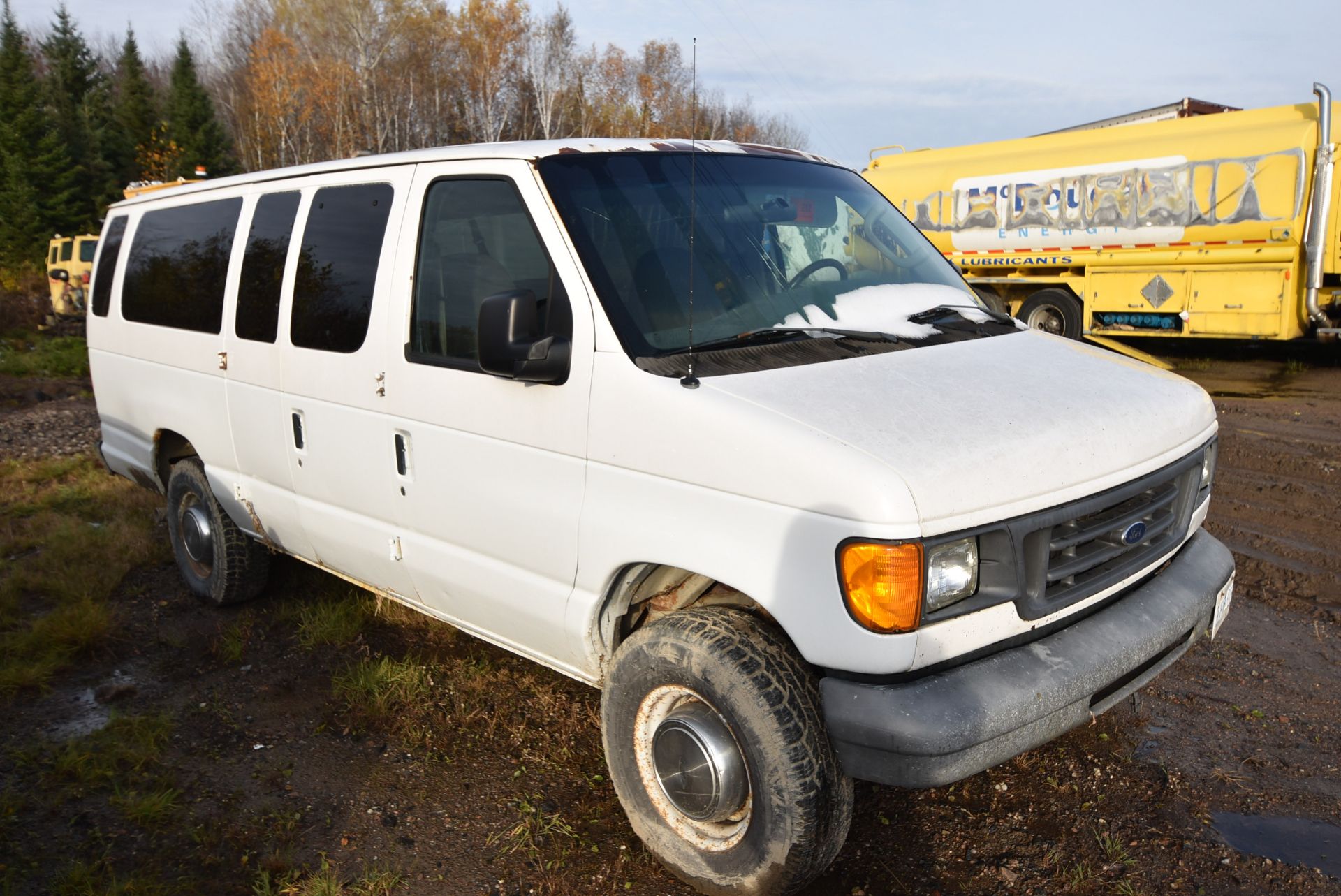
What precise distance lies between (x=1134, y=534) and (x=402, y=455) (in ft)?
8.35

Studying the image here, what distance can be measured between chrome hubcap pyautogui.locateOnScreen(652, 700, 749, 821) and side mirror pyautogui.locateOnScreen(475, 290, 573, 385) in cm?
111

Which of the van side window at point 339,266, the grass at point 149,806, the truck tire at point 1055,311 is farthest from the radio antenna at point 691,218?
the truck tire at point 1055,311

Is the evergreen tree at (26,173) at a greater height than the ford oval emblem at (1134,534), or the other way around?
the evergreen tree at (26,173)

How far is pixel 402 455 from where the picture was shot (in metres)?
3.76

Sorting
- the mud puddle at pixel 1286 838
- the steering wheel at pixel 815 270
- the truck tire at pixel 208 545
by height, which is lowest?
the mud puddle at pixel 1286 838

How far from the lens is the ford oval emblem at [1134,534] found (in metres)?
2.97

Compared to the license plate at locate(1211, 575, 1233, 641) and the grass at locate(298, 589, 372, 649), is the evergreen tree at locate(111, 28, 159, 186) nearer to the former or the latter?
the grass at locate(298, 589, 372, 649)

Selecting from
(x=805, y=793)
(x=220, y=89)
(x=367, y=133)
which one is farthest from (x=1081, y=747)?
(x=220, y=89)

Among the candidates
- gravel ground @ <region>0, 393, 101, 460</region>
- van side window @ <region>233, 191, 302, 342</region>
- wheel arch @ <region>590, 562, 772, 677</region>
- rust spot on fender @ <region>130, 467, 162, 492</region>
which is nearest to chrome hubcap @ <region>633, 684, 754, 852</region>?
wheel arch @ <region>590, 562, 772, 677</region>

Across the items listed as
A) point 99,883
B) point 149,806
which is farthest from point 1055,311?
point 99,883

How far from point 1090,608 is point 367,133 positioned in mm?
45707

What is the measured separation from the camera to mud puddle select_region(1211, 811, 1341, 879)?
312 centimetres

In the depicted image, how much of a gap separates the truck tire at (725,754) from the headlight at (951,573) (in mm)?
450

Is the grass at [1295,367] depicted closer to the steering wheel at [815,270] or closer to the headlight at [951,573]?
the steering wheel at [815,270]
